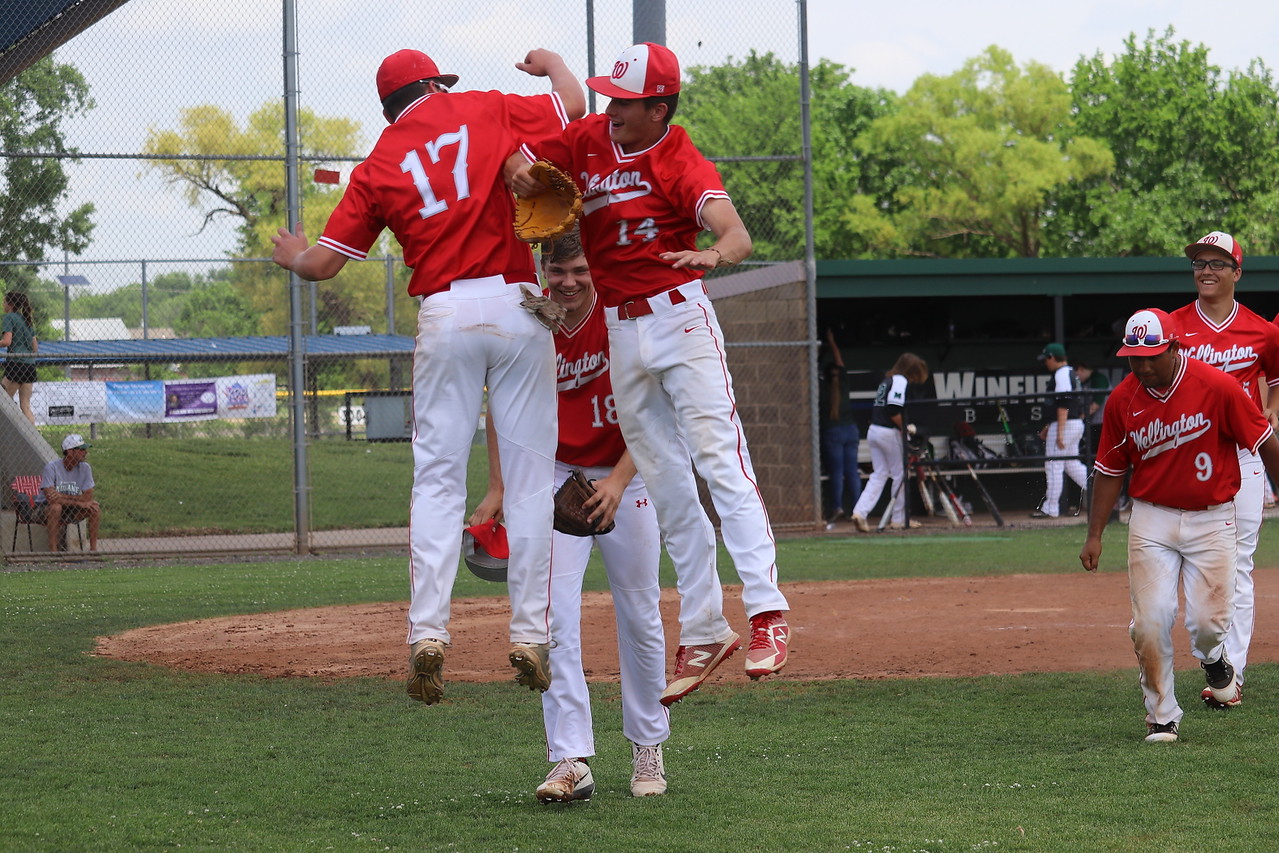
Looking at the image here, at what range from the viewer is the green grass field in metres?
4.44

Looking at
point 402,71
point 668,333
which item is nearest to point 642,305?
point 668,333

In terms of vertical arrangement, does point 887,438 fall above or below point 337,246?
below

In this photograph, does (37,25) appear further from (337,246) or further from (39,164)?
(337,246)

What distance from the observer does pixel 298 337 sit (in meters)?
13.6

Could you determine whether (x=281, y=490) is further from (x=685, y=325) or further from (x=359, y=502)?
(x=685, y=325)

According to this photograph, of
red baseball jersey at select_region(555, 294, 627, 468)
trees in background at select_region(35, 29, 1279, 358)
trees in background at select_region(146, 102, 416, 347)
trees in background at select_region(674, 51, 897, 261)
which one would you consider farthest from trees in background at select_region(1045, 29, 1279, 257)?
red baseball jersey at select_region(555, 294, 627, 468)

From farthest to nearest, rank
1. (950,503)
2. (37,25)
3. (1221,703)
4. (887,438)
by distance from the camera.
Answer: (950,503) → (887,438) → (37,25) → (1221,703)

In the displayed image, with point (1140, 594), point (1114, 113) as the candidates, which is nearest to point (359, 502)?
point (1140, 594)

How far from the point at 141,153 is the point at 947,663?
378 inches

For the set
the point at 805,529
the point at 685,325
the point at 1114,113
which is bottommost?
→ the point at 805,529

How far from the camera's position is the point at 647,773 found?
5.19m

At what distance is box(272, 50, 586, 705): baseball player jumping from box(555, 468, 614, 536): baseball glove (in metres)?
0.12

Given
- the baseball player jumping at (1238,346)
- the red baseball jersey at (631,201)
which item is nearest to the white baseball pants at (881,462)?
the baseball player jumping at (1238,346)

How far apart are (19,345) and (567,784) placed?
10945 millimetres
